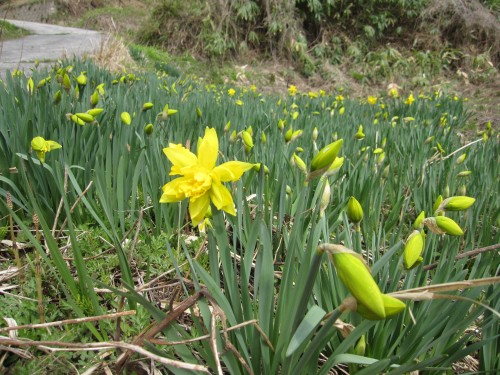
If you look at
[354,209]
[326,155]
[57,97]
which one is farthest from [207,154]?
[57,97]

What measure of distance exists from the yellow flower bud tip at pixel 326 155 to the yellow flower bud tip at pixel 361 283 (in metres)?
0.24

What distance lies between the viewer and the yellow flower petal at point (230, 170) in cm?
71

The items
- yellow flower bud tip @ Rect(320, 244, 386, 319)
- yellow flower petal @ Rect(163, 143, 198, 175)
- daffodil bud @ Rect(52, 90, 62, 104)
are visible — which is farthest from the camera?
daffodil bud @ Rect(52, 90, 62, 104)

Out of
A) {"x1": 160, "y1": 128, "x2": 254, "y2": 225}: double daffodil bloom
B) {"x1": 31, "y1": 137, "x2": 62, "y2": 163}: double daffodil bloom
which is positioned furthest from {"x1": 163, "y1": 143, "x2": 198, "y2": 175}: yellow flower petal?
{"x1": 31, "y1": 137, "x2": 62, "y2": 163}: double daffodil bloom

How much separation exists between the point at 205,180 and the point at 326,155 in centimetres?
22

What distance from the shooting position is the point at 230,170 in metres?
0.71

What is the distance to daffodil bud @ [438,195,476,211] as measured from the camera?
959 millimetres

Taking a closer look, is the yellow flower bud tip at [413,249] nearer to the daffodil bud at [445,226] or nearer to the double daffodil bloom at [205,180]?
the daffodil bud at [445,226]

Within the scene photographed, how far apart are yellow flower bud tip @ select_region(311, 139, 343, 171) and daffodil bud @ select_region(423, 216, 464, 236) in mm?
310

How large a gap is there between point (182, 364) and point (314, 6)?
1003cm

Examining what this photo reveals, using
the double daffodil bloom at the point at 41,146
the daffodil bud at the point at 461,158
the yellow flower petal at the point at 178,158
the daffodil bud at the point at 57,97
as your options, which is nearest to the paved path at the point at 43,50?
the daffodil bud at the point at 57,97

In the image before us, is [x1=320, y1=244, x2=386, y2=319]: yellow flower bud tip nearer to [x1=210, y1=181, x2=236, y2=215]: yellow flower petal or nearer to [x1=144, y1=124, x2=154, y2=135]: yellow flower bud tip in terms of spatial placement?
[x1=210, y1=181, x2=236, y2=215]: yellow flower petal

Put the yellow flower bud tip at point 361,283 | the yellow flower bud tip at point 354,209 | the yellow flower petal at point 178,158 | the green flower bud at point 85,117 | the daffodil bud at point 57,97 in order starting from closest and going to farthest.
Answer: the yellow flower bud tip at point 361,283
the yellow flower petal at point 178,158
the yellow flower bud tip at point 354,209
the green flower bud at point 85,117
the daffodil bud at point 57,97

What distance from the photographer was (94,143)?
154 centimetres
